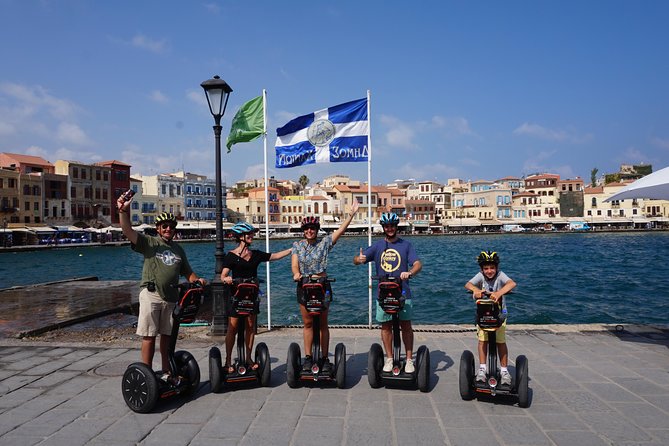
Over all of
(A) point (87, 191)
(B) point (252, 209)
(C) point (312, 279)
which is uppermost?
(A) point (87, 191)

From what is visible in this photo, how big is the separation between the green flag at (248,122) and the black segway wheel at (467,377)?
241 inches

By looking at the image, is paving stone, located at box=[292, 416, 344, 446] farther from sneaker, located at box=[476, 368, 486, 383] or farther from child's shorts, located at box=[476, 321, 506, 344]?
child's shorts, located at box=[476, 321, 506, 344]

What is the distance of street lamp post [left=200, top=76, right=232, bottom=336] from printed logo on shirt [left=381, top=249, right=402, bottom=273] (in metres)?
3.84

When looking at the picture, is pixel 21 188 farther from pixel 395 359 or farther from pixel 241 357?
pixel 395 359

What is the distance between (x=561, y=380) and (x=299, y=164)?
19.2 feet

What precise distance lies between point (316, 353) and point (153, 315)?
189 centimetres

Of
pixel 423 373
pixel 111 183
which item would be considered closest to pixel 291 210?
→ pixel 111 183

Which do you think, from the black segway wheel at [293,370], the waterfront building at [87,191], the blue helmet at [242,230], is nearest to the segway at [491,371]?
the black segway wheel at [293,370]

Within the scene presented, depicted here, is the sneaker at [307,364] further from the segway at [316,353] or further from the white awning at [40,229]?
the white awning at [40,229]

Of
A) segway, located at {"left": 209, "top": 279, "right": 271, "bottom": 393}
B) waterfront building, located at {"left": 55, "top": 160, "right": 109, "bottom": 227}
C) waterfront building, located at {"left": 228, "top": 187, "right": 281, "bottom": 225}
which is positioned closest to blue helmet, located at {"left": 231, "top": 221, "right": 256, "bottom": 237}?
segway, located at {"left": 209, "top": 279, "right": 271, "bottom": 393}

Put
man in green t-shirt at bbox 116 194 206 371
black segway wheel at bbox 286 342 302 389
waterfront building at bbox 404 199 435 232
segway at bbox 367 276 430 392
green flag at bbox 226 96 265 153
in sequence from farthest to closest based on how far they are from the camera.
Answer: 1. waterfront building at bbox 404 199 435 232
2. green flag at bbox 226 96 265 153
3. black segway wheel at bbox 286 342 302 389
4. segway at bbox 367 276 430 392
5. man in green t-shirt at bbox 116 194 206 371

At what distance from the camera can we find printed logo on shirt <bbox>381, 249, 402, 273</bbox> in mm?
5641

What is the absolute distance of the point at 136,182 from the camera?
86062 mm

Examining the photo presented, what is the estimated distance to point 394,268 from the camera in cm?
564
